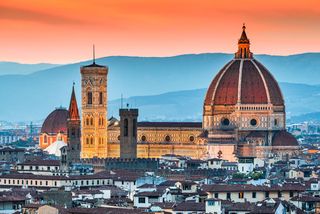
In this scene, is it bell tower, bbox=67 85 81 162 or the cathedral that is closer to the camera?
bell tower, bbox=67 85 81 162

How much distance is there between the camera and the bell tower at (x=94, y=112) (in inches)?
6969

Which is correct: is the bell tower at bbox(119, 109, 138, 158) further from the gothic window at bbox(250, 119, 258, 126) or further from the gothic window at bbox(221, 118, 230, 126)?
the gothic window at bbox(250, 119, 258, 126)

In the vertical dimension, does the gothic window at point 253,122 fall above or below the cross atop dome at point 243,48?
below

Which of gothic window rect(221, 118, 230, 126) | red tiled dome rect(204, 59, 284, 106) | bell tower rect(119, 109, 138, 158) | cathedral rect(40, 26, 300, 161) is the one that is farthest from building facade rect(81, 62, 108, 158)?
gothic window rect(221, 118, 230, 126)

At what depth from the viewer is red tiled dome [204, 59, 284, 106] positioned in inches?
6914

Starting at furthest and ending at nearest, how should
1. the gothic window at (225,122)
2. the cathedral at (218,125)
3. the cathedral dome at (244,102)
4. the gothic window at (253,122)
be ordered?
1. the gothic window at (253,122)
2. the gothic window at (225,122)
3. the cathedral dome at (244,102)
4. the cathedral at (218,125)

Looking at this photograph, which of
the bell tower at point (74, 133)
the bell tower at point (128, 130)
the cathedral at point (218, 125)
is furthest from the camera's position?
the cathedral at point (218, 125)

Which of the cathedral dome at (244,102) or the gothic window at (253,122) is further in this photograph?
the gothic window at (253,122)

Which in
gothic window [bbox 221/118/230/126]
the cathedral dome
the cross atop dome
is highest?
the cross atop dome

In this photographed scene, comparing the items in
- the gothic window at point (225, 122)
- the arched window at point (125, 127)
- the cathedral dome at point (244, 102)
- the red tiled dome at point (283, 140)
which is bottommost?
the red tiled dome at point (283, 140)

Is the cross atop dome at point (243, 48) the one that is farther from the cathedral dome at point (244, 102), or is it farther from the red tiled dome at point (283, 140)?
the red tiled dome at point (283, 140)

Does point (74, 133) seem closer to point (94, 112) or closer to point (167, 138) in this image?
point (94, 112)

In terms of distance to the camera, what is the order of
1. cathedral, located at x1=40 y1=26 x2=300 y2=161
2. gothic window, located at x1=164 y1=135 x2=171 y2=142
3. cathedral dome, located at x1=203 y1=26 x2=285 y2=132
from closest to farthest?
cathedral, located at x1=40 y1=26 x2=300 y2=161, cathedral dome, located at x1=203 y1=26 x2=285 y2=132, gothic window, located at x1=164 y1=135 x2=171 y2=142

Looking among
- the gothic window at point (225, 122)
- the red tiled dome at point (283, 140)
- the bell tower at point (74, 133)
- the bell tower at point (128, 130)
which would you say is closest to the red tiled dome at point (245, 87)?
the gothic window at point (225, 122)
